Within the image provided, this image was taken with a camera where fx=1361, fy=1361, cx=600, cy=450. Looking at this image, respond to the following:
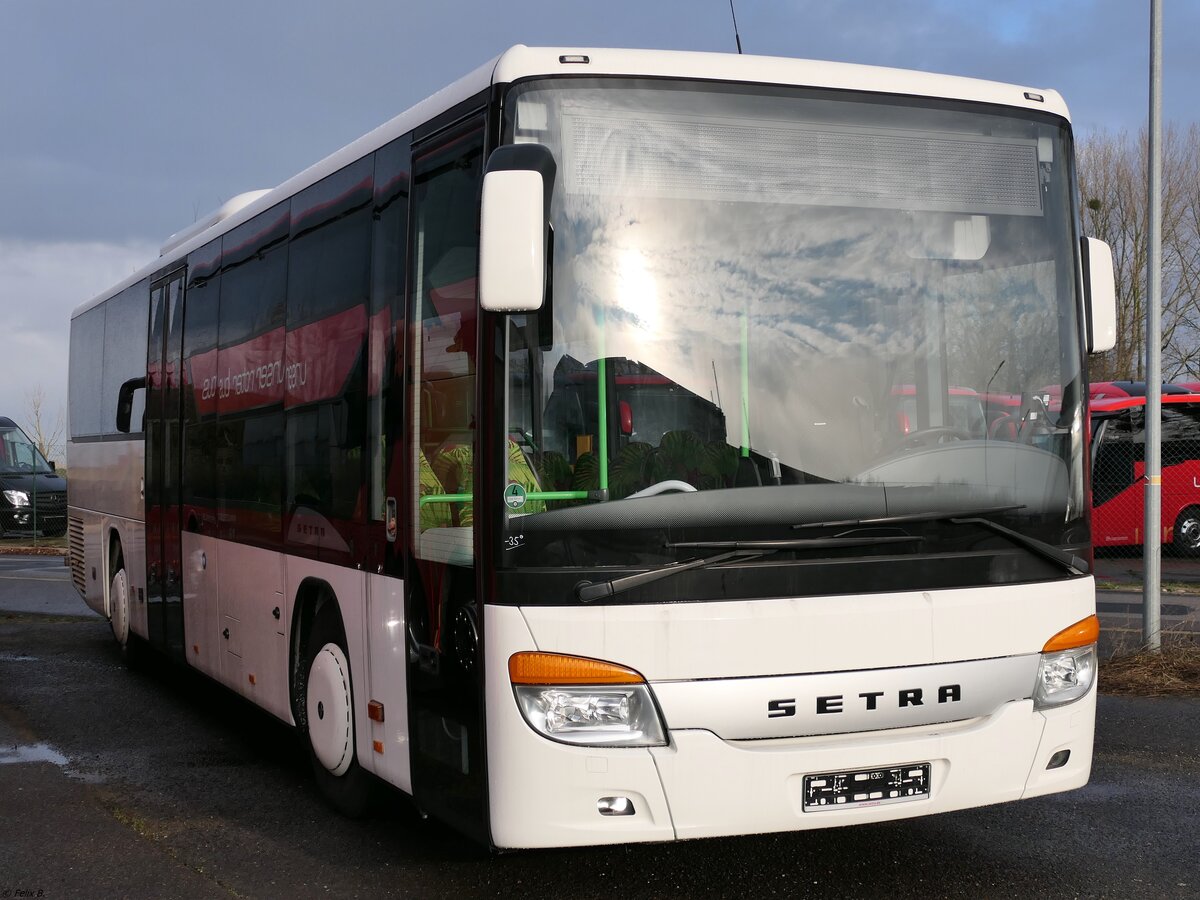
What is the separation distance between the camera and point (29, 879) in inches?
206

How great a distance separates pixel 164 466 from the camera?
8.98 meters

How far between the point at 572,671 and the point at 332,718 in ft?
6.75

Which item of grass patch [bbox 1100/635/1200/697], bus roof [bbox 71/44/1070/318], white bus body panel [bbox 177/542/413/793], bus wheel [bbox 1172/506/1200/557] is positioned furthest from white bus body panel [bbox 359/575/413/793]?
bus wheel [bbox 1172/506/1200/557]

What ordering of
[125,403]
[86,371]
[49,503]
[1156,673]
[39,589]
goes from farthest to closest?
[49,503] → [39,589] → [86,371] → [125,403] → [1156,673]

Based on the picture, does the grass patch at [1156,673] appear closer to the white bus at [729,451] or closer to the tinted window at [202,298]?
the white bus at [729,451]

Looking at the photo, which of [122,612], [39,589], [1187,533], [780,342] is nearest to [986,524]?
[780,342]

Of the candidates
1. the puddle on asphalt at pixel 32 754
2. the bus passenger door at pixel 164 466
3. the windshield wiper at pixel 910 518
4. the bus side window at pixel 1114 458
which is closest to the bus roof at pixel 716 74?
the windshield wiper at pixel 910 518

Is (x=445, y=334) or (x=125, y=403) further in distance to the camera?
(x=125, y=403)

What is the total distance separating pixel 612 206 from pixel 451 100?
0.88 m

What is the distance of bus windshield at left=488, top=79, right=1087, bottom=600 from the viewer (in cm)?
434

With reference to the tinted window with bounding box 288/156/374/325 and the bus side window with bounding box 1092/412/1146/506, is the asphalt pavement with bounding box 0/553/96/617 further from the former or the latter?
the bus side window with bounding box 1092/412/1146/506

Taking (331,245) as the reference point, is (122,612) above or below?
below

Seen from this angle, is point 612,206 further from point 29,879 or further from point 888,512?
point 29,879

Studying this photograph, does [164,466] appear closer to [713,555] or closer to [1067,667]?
[713,555]
